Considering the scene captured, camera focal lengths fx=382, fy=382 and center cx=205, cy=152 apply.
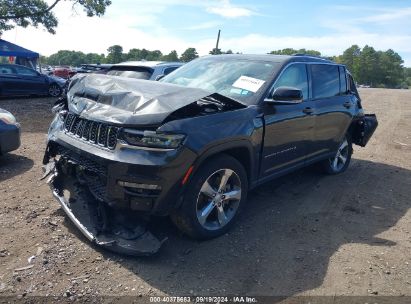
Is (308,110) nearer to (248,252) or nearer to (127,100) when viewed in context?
(248,252)

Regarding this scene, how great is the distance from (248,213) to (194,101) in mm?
1733

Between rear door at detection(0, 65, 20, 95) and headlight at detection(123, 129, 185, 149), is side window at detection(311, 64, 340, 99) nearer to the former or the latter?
headlight at detection(123, 129, 185, 149)

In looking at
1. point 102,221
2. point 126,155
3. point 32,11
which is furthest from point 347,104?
point 32,11

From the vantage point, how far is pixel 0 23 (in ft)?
71.4

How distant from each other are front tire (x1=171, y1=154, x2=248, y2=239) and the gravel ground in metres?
0.17

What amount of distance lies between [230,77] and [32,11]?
21.2 m

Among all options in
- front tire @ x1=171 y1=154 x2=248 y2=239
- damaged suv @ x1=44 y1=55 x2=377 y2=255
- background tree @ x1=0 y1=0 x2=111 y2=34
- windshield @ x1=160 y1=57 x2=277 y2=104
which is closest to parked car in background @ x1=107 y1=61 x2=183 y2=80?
windshield @ x1=160 y1=57 x2=277 y2=104

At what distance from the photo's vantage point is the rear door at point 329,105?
526 centimetres

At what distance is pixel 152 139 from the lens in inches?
126

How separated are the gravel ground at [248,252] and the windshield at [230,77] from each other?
57.8 inches

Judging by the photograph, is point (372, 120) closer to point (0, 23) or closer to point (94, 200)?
point (94, 200)

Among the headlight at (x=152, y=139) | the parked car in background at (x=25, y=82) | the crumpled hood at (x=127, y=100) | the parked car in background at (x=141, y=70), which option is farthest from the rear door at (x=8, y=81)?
the headlight at (x=152, y=139)

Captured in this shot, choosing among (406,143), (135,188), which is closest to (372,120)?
(406,143)

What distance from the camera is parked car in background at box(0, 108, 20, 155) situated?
19.1ft
